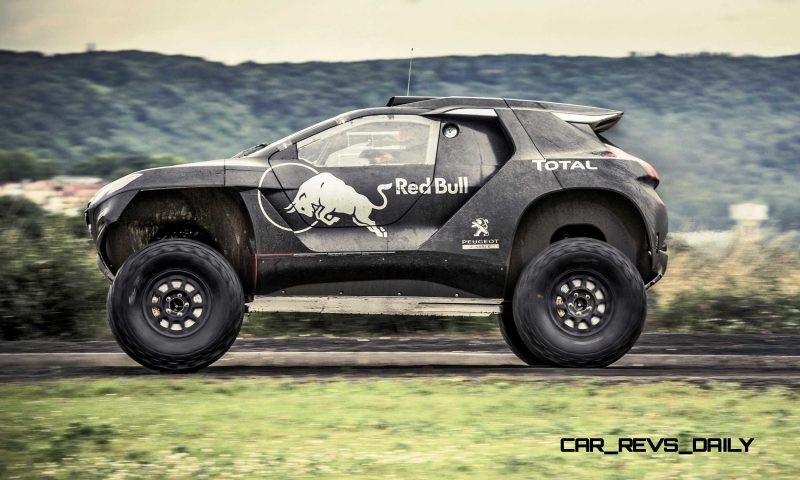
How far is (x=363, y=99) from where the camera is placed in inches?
2032

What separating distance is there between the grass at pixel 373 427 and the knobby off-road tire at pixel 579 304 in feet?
2.02

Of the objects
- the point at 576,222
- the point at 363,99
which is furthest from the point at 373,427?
the point at 363,99

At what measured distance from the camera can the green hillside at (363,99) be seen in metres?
47.0

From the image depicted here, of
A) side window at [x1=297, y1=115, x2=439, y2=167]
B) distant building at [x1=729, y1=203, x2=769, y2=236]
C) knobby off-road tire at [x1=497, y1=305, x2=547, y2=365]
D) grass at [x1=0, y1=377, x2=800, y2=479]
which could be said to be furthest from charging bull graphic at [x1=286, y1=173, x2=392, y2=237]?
distant building at [x1=729, y1=203, x2=769, y2=236]

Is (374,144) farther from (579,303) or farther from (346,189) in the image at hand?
(579,303)

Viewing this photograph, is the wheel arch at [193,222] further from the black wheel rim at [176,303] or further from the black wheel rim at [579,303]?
the black wheel rim at [579,303]

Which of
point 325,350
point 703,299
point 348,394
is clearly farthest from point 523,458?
point 703,299

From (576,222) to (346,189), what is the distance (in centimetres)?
171

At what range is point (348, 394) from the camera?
27.8 ft

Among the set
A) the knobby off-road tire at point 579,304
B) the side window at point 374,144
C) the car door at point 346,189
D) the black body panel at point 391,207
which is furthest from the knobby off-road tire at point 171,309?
the knobby off-road tire at point 579,304

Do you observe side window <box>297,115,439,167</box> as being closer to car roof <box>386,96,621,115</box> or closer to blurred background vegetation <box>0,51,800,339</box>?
car roof <box>386,96,621,115</box>

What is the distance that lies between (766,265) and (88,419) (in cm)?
1020

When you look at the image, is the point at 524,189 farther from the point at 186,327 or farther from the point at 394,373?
the point at 186,327

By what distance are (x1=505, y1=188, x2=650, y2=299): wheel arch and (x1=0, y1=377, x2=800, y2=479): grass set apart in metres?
1.26
